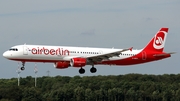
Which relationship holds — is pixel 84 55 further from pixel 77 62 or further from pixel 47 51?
pixel 47 51

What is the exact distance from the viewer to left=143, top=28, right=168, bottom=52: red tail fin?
108250mm

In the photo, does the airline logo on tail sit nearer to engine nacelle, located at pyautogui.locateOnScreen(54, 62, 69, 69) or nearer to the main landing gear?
the main landing gear

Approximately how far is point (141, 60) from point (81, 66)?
A: 11530 mm

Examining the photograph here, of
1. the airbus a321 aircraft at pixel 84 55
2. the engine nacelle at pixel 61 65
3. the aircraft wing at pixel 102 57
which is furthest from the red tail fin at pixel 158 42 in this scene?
the engine nacelle at pixel 61 65

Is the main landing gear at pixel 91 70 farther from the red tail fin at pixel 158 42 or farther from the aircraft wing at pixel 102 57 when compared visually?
the red tail fin at pixel 158 42

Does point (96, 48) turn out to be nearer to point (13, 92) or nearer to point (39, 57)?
point (39, 57)

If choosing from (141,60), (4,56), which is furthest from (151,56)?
(4,56)

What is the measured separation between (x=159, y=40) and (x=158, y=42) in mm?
708

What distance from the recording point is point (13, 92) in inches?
7028

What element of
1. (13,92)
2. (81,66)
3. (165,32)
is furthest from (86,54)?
(13,92)

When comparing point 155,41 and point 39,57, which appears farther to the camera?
point 155,41

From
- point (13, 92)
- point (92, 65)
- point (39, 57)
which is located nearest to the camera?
point (39, 57)

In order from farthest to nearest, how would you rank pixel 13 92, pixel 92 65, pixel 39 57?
pixel 13 92, pixel 92 65, pixel 39 57

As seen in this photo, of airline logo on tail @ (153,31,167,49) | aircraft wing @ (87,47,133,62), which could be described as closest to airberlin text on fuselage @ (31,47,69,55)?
aircraft wing @ (87,47,133,62)
